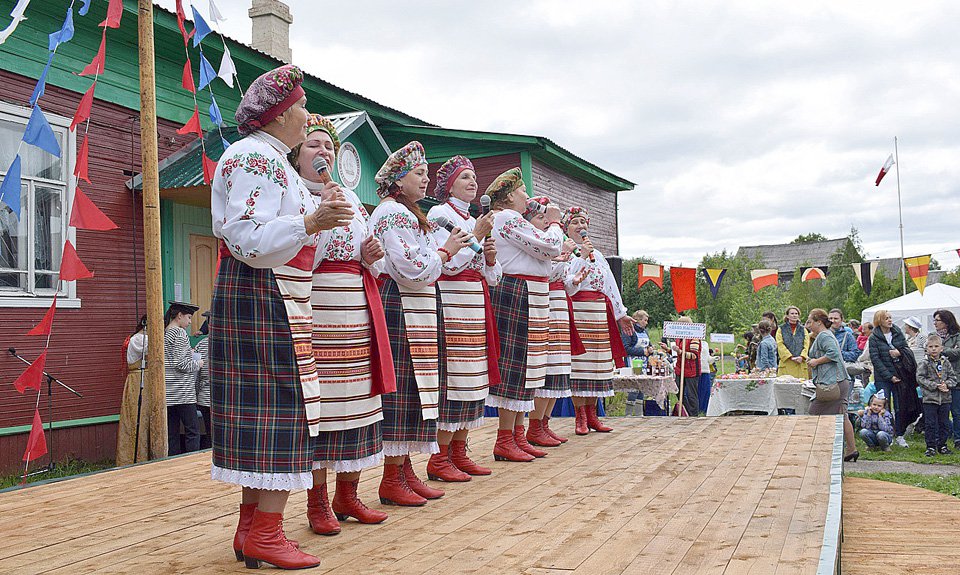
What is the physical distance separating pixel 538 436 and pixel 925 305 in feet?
36.8

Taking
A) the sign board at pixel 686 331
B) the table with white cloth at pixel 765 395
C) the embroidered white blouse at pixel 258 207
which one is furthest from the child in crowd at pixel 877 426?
the embroidered white blouse at pixel 258 207

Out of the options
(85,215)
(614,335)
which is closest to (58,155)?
(85,215)

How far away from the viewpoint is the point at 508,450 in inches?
186

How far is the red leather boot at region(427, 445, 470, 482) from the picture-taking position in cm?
410

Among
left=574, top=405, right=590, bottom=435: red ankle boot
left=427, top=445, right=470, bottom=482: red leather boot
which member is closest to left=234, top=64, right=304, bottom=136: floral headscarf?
left=427, top=445, right=470, bottom=482: red leather boot

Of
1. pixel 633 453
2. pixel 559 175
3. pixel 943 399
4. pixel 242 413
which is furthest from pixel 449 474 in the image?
pixel 559 175

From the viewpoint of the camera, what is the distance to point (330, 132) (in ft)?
10.0

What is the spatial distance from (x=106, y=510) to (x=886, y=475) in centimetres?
658

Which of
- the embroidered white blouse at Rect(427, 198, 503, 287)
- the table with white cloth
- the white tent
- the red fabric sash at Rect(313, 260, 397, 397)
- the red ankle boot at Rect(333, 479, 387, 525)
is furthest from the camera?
the white tent

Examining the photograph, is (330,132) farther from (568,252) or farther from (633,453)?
(633,453)

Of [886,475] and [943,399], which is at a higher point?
[943,399]

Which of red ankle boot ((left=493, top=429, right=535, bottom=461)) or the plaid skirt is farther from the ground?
the plaid skirt

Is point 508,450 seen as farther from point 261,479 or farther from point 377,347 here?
point 261,479

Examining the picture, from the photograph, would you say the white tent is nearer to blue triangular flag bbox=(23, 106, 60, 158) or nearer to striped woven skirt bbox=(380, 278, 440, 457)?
striped woven skirt bbox=(380, 278, 440, 457)
